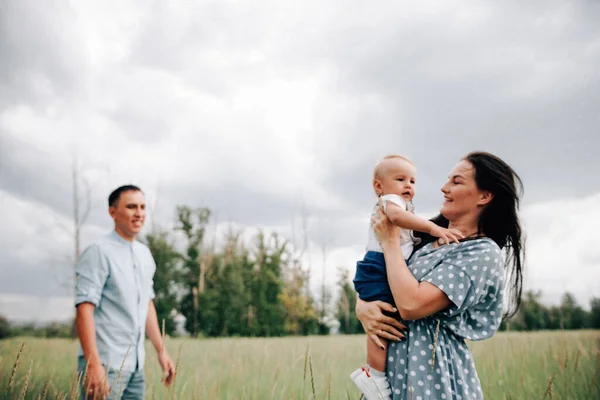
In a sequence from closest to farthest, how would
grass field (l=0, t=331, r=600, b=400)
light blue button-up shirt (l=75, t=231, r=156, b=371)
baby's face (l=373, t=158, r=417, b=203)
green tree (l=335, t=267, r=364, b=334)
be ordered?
baby's face (l=373, t=158, r=417, b=203), light blue button-up shirt (l=75, t=231, r=156, b=371), grass field (l=0, t=331, r=600, b=400), green tree (l=335, t=267, r=364, b=334)

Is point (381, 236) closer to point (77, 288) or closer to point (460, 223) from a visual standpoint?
point (460, 223)

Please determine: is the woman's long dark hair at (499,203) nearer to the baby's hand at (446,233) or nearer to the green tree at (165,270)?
the baby's hand at (446,233)

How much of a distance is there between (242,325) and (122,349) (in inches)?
847

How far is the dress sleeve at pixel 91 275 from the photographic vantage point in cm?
286

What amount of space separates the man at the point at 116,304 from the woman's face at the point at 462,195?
6.04 feet

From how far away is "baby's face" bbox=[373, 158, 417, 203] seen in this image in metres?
2.11

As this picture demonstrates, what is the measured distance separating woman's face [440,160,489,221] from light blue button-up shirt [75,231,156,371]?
2067 mm

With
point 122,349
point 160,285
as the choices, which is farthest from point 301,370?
point 160,285

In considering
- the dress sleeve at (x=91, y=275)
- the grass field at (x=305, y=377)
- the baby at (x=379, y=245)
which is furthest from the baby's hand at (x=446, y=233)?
the dress sleeve at (x=91, y=275)

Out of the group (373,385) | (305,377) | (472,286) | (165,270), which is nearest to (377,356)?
(373,385)

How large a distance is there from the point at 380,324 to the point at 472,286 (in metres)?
0.38

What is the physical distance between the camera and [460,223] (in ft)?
6.56

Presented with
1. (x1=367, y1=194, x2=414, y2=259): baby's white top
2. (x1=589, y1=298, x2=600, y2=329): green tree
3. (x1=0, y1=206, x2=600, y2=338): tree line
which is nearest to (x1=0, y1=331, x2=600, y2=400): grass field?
(x1=367, y1=194, x2=414, y2=259): baby's white top

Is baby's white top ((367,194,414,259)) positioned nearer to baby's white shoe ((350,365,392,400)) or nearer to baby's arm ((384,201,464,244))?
baby's arm ((384,201,464,244))
